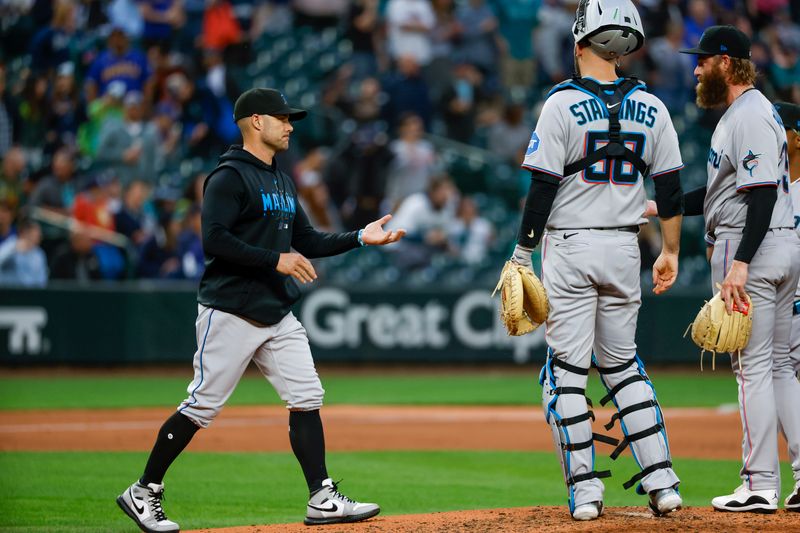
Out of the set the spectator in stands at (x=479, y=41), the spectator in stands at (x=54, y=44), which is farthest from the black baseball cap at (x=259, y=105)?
the spectator in stands at (x=479, y=41)

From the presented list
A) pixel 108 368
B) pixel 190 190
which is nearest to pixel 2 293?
pixel 108 368

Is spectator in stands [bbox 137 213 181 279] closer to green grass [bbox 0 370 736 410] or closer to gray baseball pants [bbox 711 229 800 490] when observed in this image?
green grass [bbox 0 370 736 410]

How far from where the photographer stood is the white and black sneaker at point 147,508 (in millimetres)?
5391

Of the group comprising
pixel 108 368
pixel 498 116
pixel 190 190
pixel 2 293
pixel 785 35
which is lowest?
pixel 108 368

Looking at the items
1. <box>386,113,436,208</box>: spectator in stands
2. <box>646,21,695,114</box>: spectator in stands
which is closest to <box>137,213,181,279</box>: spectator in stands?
<box>386,113,436,208</box>: spectator in stands

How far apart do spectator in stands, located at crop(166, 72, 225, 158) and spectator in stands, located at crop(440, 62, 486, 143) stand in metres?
3.85

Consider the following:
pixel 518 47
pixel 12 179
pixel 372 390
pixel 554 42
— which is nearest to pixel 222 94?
pixel 12 179

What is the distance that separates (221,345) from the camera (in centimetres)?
552

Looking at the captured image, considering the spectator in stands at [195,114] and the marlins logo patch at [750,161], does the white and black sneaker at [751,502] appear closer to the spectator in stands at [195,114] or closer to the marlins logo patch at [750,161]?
the marlins logo patch at [750,161]

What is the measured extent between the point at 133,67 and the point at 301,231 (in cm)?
1202

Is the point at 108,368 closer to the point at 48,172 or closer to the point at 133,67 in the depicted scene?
the point at 48,172

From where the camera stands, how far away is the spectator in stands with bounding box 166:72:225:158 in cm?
1694

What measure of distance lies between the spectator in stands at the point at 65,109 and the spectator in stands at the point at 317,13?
4.03 meters

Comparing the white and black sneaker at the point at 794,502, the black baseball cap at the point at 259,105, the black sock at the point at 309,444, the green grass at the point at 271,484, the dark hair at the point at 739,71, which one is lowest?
the green grass at the point at 271,484
